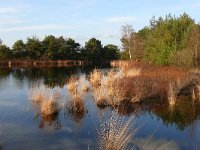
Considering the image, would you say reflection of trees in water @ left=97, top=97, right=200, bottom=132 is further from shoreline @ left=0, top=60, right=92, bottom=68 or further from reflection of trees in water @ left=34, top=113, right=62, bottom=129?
shoreline @ left=0, top=60, right=92, bottom=68

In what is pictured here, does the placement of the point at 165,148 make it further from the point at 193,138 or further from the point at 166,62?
the point at 166,62

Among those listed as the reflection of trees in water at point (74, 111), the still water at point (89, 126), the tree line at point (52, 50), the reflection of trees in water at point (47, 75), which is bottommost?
the still water at point (89, 126)

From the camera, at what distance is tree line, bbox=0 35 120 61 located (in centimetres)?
6306

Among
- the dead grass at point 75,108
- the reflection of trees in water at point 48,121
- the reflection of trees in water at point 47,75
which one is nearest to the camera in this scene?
the reflection of trees in water at point 48,121

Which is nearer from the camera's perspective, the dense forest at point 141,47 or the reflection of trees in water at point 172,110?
the reflection of trees in water at point 172,110

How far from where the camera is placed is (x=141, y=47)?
5534 cm

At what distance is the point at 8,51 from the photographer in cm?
6109

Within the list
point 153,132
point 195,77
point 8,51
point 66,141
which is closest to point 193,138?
point 153,132

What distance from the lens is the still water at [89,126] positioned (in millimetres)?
10281

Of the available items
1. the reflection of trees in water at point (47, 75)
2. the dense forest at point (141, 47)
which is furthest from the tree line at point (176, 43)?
the reflection of trees in water at point (47, 75)

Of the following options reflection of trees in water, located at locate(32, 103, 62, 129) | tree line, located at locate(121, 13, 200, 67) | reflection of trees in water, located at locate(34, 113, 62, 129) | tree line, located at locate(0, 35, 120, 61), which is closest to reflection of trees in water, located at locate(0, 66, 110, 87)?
tree line, located at locate(121, 13, 200, 67)

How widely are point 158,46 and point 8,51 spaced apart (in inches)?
1340

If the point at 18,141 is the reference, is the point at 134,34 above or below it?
above

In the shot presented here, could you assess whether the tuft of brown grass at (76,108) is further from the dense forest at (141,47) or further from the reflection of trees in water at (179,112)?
the dense forest at (141,47)
